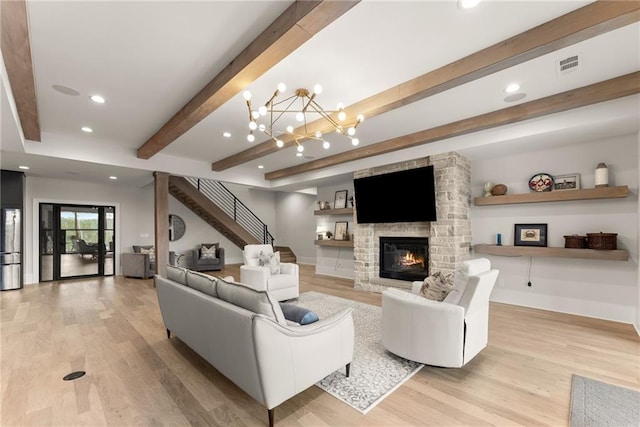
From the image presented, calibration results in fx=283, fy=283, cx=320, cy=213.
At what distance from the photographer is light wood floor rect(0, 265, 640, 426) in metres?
1.97

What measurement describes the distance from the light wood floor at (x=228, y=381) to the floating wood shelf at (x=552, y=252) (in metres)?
0.90

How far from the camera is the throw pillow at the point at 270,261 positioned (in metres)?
5.25

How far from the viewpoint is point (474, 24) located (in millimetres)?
2215

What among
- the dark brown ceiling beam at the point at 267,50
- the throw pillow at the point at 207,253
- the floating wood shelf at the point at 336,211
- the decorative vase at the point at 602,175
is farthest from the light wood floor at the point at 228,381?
the throw pillow at the point at 207,253

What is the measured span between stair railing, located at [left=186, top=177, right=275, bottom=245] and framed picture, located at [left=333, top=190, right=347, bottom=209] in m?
3.95

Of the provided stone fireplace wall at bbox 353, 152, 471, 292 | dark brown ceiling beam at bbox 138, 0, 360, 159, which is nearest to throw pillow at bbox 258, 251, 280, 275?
stone fireplace wall at bbox 353, 152, 471, 292

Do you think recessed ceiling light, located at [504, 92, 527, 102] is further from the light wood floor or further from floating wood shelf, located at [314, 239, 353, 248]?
floating wood shelf, located at [314, 239, 353, 248]

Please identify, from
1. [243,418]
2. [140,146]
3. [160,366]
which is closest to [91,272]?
[140,146]

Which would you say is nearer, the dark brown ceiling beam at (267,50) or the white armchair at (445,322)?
the dark brown ceiling beam at (267,50)

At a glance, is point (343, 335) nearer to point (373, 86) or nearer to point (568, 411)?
point (568, 411)

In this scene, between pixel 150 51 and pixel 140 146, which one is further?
pixel 140 146

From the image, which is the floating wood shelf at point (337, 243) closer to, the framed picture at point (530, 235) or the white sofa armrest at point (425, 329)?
the framed picture at point (530, 235)

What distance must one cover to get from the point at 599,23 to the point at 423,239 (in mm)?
3852

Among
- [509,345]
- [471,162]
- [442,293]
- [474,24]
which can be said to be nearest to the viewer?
[474,24]
